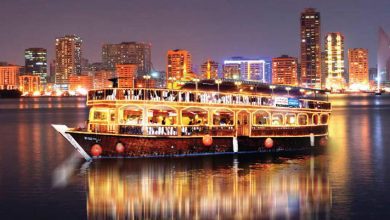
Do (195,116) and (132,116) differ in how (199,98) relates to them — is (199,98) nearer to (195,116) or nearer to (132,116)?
(195,116)

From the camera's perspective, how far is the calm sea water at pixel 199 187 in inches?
900

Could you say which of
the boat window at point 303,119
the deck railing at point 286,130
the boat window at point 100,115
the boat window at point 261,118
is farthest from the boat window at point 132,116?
the boat window at point 303,119

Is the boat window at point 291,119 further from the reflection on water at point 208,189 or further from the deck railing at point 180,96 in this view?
the reflection on water at point 208,189

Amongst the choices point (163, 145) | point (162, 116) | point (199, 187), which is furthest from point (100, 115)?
point (199, 187)

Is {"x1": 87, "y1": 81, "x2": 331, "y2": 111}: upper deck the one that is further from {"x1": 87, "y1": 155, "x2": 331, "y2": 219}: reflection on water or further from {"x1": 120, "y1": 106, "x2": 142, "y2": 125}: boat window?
{"x1": 87, "y1": 155, "x2": 331, "y2": 219}: reflection on water

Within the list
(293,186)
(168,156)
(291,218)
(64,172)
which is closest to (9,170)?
(64,172)

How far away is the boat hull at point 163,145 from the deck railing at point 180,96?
7.10ft

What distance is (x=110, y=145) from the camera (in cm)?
3338

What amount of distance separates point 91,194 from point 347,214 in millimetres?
10944

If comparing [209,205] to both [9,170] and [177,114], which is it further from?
[9,170]

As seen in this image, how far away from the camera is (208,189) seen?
26734mm

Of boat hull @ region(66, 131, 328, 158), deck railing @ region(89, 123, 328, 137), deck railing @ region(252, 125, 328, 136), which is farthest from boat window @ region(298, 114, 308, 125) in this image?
boat hull @ region(66, 131, 328, 158)

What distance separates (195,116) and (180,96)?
6.41 feet

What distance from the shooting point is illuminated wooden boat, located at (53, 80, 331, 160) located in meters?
33.4
